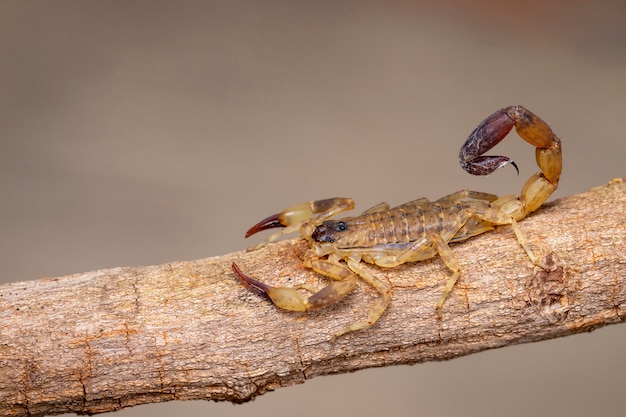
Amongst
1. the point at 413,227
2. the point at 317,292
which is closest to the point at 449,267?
the point at 413,227

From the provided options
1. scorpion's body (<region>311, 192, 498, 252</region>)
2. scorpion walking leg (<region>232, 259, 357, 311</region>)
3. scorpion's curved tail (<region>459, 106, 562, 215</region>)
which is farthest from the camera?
scorpion's body (<region>311, 192, 498, 252</region>)

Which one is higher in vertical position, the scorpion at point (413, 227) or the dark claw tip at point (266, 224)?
the dark claw tip at point (266, 224)

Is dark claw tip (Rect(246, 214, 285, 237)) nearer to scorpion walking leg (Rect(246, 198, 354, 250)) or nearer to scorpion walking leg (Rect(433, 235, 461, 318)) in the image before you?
scorpion walking leg (Rect(246, 198, 354, 250))

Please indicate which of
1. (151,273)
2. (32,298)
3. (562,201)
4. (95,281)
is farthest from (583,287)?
(32,298)

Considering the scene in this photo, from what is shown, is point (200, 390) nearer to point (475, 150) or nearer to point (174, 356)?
point (174, 356)

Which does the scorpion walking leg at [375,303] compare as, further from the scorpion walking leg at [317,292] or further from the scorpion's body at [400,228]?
the scorpion's body at [400,228]

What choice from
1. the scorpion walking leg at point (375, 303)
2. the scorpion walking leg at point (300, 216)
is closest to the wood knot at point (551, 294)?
the scorpion walking leg at point (375, 303)

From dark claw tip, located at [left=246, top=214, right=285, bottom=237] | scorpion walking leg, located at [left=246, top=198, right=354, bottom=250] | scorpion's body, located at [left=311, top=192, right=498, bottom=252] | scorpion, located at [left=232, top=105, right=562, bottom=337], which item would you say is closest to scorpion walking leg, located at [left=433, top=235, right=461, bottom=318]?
scorpion, located at [left=232, top=105, right=562, bottom=337]
